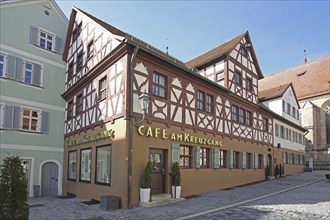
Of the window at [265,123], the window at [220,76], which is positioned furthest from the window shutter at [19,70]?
the window at [265,123]

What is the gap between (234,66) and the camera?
20.1 meters

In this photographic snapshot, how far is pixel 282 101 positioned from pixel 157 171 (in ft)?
61.4

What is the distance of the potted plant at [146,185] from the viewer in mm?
11555

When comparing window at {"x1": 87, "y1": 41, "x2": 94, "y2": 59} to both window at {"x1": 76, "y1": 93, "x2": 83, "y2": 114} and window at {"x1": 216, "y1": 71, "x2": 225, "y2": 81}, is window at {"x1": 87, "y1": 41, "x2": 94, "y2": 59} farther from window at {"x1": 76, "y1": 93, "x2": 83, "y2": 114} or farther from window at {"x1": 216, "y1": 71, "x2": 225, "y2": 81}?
window at {"x1": 216, "y1": 71, "x2": 225, "y2": 81}

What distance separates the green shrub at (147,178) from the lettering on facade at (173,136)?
1.25 meters

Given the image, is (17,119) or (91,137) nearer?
(91,137)

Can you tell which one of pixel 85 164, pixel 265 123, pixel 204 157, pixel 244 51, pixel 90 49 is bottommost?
pixel 85 164

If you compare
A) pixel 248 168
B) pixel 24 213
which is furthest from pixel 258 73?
pixel 24 213

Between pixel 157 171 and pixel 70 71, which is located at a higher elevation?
pixel 70 71

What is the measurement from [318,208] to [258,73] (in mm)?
14068

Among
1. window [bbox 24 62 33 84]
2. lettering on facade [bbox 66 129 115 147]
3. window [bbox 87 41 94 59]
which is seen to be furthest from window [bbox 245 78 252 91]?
window [bbox 24 62 33 84]

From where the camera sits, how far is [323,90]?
134 ft

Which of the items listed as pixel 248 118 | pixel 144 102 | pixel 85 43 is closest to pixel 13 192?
pixel 144 102

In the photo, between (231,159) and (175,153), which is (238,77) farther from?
(175,153)
